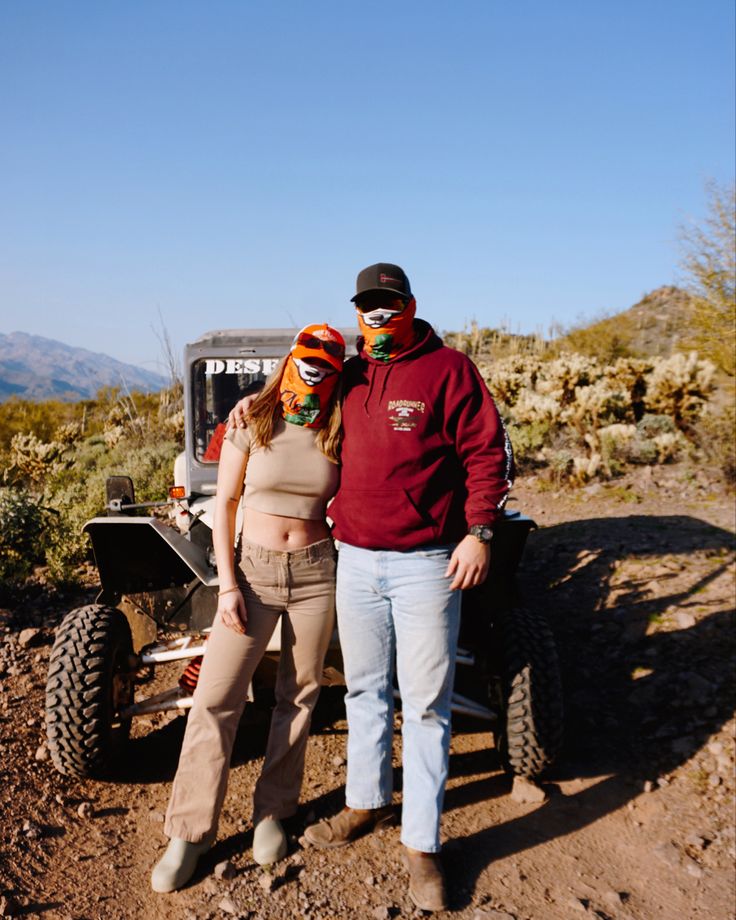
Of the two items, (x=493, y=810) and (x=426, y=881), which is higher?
→ (x=426, y=881)

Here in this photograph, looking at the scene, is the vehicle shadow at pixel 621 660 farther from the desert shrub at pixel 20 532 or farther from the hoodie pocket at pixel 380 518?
the desert shrub at pixel 20 532

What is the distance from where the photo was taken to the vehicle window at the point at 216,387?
15.6ft

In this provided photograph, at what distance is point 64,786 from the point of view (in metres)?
3.52

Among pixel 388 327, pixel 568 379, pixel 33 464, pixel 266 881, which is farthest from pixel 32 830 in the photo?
pixel 568 379

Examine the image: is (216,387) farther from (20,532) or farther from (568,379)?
(568,379)

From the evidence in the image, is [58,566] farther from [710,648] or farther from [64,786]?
[710,648]

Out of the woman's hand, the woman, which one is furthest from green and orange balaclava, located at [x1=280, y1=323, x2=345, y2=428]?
the woman's hand

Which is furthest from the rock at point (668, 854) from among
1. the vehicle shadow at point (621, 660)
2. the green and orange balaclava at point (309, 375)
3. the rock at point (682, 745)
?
the green and orange balaclava at point (309, 375)

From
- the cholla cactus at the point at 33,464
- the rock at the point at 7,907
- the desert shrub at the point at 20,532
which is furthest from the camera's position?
the cholla cactus at the point at 33,464

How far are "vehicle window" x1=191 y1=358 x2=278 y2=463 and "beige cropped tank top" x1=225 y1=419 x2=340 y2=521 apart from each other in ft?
6.38

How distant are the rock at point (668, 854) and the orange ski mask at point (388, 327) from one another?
2340 millimetres

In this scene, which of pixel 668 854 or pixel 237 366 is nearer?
pixel 668 854

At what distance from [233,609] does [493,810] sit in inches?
63.1

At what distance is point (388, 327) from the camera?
112 inches
